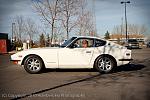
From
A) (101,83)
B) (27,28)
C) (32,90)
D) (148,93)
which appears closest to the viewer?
(148,93)

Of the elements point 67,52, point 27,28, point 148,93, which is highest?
point 27,28

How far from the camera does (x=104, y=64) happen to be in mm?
9609

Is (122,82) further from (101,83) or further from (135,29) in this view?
(135,29)

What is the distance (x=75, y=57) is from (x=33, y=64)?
1.59 metres

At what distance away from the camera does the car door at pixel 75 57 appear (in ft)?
31.2

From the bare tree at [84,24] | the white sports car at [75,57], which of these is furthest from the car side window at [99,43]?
the bare tree at [84,24]

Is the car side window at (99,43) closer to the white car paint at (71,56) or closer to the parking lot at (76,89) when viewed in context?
the white car paint at (71,56)

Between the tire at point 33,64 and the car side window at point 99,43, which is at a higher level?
the car side window at point 99,43

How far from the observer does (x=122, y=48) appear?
9773 mm

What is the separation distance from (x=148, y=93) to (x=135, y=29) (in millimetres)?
99775

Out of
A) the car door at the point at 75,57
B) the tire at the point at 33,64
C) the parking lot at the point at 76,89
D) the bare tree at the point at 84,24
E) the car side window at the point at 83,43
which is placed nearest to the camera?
the parking lot at the point at 76,89

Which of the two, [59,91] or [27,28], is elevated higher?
[27,28]

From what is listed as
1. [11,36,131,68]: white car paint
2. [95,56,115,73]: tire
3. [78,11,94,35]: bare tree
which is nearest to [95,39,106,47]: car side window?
[11,36,131,68]: white car paint

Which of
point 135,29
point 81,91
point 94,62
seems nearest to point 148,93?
point 81,91
